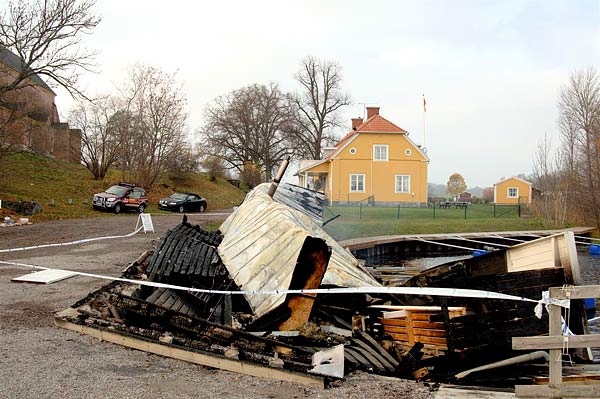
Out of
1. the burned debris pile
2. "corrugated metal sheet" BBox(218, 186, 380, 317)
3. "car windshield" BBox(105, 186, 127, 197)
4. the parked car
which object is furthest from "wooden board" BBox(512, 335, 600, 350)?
the parked car

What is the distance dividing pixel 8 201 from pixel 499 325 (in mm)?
26388

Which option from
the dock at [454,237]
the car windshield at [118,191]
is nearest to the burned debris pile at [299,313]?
the dock at [454,237]

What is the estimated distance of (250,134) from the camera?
65250 millimetres

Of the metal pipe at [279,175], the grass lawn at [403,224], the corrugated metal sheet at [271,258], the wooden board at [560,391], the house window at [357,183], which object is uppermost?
the house window at [357,183]

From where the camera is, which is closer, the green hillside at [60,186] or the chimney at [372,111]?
the green hillside at [60,186]

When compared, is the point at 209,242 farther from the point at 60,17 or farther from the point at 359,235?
the point at 60,17

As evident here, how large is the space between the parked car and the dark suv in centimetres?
254

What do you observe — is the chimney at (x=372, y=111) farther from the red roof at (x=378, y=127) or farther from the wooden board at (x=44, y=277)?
the wooden board at (x=44, y=277)

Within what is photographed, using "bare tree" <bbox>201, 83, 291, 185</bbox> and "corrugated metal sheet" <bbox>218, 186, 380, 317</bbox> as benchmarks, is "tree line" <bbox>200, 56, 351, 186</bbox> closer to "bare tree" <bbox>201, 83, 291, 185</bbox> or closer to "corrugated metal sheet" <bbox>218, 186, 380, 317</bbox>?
"bare tree" <bbox>201, 83, 291, 185</bbox>

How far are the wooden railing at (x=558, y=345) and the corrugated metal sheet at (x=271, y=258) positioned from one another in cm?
346

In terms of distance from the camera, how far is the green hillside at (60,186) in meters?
29.8

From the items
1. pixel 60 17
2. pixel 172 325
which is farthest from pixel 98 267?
pixel 60 17

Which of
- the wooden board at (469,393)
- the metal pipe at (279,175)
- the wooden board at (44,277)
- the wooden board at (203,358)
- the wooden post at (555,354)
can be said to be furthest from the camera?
the metal pipe at (279,175)

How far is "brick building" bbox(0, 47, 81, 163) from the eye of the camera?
89.6 ft
